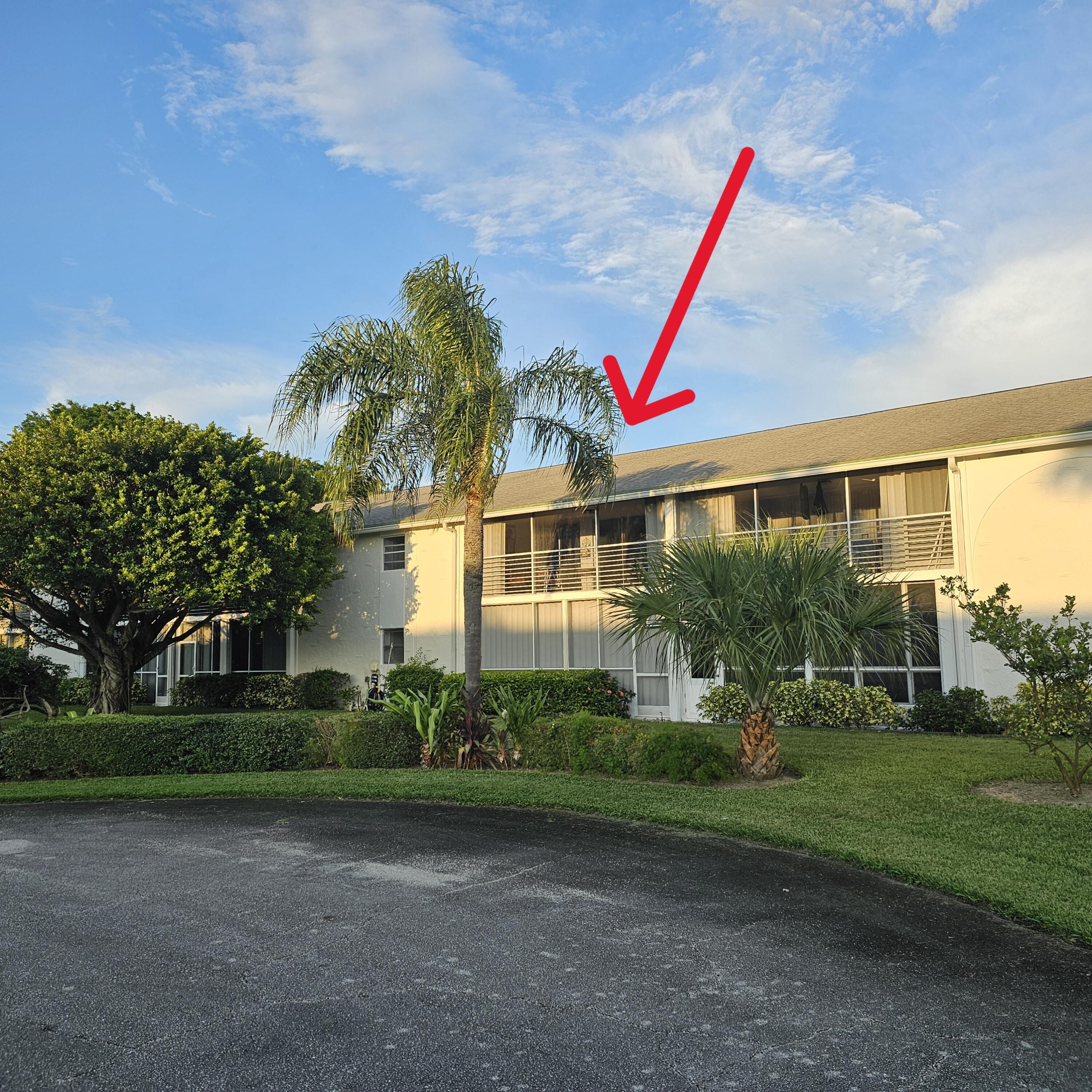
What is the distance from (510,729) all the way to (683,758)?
2911mm

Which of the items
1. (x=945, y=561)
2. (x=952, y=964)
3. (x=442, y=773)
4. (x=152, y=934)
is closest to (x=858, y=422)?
(x=945, y=561)

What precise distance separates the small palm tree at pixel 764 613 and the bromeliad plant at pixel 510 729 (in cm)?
244

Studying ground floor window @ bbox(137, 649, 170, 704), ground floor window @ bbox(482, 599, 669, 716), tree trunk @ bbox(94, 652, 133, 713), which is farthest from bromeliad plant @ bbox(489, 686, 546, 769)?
ground floor window @ bbox(137, 649, 170, 704)

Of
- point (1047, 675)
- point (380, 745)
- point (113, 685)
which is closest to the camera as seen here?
point (1047, 675)

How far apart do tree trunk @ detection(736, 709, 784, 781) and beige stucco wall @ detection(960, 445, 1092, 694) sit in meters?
6.30

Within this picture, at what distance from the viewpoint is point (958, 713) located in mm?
15141

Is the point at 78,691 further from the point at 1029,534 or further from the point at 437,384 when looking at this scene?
the point at 1029,534

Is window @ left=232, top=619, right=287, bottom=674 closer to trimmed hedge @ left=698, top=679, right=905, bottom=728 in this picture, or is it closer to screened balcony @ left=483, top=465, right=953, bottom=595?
screened balcony @ left=483, top=465, right=953, bottom=595

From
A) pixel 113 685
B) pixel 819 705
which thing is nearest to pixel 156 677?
pixel 113 685

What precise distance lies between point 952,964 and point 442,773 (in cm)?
805

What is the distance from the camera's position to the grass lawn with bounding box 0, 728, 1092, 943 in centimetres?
653

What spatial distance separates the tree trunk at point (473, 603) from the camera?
13.2 m

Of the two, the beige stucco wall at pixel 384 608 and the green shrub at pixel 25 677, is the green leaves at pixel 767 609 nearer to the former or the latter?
the beige stucco wall at pixel 384 608

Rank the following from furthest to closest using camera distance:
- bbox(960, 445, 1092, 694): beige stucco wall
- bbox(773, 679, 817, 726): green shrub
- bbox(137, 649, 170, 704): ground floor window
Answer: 1. bbox(137, 649, 170, 704): ground floor window
2. bbox(773, 679, 817, 726): green shrub
3. bbox(960, 445, 1092, 694): beige stucco wall
